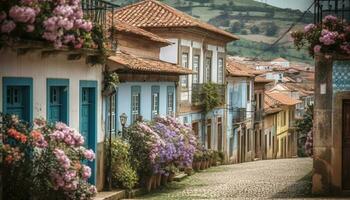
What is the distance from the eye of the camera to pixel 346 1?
19.2 metres

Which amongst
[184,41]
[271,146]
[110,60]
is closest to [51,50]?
[110,60]

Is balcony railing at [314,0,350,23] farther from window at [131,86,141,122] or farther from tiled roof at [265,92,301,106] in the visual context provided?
tiled roof at [265,92,301,106]

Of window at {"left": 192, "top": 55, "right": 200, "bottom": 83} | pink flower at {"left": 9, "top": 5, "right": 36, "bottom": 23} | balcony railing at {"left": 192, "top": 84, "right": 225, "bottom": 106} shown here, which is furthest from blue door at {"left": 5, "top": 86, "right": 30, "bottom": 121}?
window at {"left": 192, "top": 55, "right": 200, "bottom": 83}

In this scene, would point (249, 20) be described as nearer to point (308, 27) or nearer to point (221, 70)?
point (221, 70)

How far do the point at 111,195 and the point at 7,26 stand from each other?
24.2 feet

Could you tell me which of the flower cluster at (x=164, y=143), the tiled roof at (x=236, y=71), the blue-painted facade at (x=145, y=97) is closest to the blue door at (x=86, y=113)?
the flower cluster at (x=164, y=143)

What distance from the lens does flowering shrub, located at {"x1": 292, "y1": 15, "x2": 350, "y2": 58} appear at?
18109 mm

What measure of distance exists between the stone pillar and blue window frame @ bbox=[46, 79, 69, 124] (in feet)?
19.6

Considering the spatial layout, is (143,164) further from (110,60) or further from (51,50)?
(51,50)

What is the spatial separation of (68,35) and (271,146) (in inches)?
1833

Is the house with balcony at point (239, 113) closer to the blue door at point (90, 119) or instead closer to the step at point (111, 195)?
the step at point (111, 195)

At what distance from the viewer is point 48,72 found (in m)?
15.8

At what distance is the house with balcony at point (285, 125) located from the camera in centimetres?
6253

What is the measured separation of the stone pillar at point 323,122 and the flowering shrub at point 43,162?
20.8 ft
